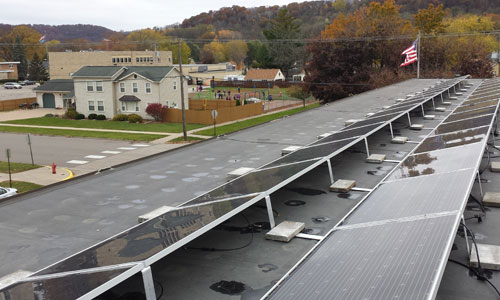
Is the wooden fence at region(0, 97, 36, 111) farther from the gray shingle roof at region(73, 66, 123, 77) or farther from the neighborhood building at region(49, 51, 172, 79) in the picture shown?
the gray shingle roof at region(73, 66, 123, 77)

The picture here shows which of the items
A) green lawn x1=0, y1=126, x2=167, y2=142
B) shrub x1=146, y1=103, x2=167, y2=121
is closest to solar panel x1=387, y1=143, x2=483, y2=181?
green lawn x1=0, y1=126, x2=167, y2=142

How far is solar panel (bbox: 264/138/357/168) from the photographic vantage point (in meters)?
11.8

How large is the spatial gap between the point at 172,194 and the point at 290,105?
67007 millimetres

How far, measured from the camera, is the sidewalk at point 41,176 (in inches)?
1228

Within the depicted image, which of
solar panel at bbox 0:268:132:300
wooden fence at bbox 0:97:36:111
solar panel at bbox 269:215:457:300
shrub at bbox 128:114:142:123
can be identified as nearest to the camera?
solar panel at bbox 269:215:457:300

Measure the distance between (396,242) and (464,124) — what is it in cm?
988

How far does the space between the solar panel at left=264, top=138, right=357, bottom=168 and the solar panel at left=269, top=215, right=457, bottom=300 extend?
210 inches

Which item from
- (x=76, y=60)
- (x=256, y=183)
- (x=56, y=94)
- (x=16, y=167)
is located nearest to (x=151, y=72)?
(x=56, y=94)

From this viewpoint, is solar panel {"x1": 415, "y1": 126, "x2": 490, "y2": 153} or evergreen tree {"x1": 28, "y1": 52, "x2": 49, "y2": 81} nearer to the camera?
solar panel {"x1": 415, "y1": 126, "x2": 490, "y2": 153}

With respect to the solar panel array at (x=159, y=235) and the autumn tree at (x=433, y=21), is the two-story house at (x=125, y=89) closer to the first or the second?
the solar panel array at (x=159, y=235)

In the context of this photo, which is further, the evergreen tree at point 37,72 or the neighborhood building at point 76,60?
the evergreen tree at point 37,72

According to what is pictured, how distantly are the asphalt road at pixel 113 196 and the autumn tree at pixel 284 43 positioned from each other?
117402mm

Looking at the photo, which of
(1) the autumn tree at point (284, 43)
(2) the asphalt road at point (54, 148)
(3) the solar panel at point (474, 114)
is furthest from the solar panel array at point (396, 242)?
(1) the autumn tree at point (284, 43)

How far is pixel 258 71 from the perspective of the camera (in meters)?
126
